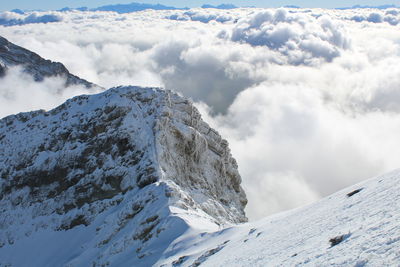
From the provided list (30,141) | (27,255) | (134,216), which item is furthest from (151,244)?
(30,141)

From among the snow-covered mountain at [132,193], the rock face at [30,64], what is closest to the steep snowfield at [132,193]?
the snow-covered mountain at [132,193]

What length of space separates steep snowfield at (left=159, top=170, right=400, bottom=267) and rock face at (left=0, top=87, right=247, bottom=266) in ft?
22.1

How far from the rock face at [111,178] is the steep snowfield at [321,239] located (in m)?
6.75

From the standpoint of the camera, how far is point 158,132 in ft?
181

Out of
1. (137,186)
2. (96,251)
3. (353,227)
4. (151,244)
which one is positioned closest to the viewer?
(353,227)

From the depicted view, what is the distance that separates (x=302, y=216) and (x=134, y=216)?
21826 millimetres

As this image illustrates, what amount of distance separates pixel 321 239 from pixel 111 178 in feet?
119

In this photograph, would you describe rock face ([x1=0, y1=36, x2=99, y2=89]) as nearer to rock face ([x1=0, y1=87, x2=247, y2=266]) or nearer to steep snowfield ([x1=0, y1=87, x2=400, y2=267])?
steep snowfield ([x1=0, y1=87, x2=400, y2=267])

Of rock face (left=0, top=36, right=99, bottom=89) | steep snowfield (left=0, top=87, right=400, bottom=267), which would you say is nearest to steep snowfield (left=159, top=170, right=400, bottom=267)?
steep snowfield (left=0, top=87, right=400, bottom=267)

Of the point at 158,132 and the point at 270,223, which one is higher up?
the point at 158,132

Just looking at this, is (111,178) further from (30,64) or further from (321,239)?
(30,64)

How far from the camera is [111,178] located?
52.8m

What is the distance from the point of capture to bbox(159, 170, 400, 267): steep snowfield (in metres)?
16.8

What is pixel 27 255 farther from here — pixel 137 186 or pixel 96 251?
pixel 137 186
